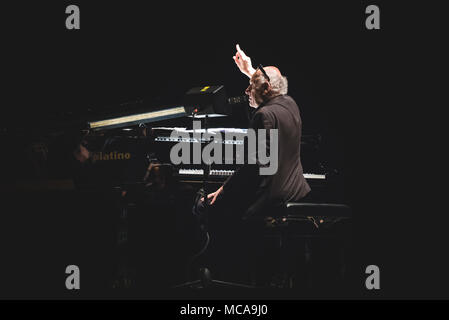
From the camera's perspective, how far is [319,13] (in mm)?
4418

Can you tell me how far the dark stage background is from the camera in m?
4.20

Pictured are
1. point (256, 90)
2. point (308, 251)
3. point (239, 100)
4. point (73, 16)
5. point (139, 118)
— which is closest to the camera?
point (256, 90)

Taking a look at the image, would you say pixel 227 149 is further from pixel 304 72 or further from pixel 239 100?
pixel 304 72

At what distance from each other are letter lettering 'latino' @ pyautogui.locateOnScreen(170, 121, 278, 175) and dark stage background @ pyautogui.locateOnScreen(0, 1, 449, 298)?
873 millimetres

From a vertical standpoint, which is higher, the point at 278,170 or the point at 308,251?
the point at 278,170

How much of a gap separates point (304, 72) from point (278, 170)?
79.8 inches

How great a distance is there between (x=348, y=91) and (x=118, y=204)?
252cm

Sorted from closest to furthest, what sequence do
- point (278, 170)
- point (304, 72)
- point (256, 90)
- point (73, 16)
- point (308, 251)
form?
point (278, 170) → point (256, 90) → point (308, 251) → point (73, 16) → point (304, 72)

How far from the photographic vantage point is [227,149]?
11.9 feet

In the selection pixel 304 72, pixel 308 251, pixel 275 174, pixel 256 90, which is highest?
pixel 304 72

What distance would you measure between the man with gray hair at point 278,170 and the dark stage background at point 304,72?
1136mm

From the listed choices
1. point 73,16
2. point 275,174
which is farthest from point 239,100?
point 73,16
